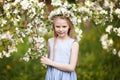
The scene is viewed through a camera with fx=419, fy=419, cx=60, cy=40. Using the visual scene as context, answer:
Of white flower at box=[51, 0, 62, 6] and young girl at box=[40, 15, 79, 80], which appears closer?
young girl at box=[40, 15, 79, 80]

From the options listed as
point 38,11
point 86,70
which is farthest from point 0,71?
Answer: point 38,11

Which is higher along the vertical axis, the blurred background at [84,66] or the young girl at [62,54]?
the young girl at [62,54]

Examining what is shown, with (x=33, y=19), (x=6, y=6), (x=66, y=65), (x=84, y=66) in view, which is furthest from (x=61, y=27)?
(x=84, y=66)

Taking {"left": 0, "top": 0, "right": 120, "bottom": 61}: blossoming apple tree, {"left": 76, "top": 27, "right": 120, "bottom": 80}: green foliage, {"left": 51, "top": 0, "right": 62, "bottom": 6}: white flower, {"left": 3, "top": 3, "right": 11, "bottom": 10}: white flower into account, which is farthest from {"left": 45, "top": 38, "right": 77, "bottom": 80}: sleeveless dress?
{"left": 76, "top": 27, "right": 120, "bottom": 80}: green foliage

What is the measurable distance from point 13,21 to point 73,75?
862mm

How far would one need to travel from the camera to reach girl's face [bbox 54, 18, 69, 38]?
12.9 feet

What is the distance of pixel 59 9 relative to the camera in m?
4.11

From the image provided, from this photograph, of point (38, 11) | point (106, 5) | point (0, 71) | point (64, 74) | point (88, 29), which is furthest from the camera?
point (88, 29)

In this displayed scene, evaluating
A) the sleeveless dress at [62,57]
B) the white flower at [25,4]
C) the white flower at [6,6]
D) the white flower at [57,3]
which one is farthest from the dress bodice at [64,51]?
the white flower at [6,6]

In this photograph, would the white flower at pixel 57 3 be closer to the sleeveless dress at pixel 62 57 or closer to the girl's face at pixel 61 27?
the girl's face at pixel 61 27

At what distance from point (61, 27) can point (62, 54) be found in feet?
0.88

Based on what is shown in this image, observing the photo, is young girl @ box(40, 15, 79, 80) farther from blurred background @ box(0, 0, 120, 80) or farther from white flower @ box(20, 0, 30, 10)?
blurred background @ box(0, 0, 120, 80)

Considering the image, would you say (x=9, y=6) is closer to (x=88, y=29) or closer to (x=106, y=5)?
(x=106, y=5)

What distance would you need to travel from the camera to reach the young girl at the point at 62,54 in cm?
396
